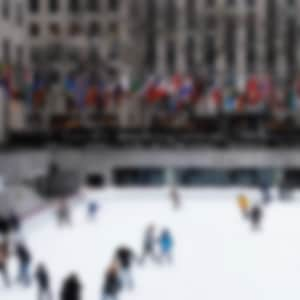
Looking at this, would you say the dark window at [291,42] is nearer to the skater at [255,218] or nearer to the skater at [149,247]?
the skater at [255,218]

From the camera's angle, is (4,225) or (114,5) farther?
(114,5)

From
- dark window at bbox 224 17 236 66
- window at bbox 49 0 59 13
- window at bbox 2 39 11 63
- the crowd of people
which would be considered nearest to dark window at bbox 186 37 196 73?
dark window at bbox 224 17 236 66

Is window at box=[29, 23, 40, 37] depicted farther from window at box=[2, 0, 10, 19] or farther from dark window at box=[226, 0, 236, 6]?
window at box=[2, 0, 10, 19]

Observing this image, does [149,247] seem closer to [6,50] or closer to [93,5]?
[6,50]

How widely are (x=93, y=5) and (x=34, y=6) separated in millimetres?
5507

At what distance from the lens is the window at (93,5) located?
219 ft

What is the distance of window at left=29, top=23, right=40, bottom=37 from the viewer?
6656cm

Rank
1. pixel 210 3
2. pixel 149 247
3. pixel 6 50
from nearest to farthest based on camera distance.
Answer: pixel 149 247 → pixel 6 50 → pixel 210 3

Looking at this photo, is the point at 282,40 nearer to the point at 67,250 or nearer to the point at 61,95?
the point at 61,95

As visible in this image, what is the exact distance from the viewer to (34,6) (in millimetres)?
66625

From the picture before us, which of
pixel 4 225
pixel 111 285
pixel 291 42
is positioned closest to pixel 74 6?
A: pixel 291 42

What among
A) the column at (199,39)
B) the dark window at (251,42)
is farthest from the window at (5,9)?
the dark window at (251,42)

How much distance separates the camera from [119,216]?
94.4 ft

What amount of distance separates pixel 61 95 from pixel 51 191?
69.0 ft
